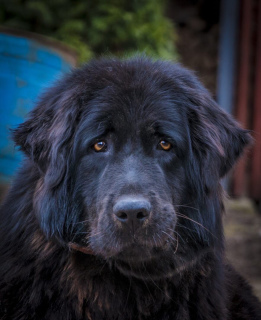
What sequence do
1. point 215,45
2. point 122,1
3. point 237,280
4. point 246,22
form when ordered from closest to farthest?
1. point 237,280
2. point 122,1
3. point 246,22
4. point 215,45

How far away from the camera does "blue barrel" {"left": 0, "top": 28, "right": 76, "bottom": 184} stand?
18.7 ft

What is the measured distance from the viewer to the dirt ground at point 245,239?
5852mm

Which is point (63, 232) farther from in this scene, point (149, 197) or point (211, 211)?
point (211, 211)

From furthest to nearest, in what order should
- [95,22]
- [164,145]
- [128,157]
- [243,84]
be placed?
[243,84] < [95,22] < [164,145] < [128,157]

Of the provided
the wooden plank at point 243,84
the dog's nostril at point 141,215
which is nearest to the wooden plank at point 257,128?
the wooden plank at point 243,84

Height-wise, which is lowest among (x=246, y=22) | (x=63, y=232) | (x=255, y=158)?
(x=255, y=158)

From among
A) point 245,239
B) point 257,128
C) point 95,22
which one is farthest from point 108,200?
point 257,128

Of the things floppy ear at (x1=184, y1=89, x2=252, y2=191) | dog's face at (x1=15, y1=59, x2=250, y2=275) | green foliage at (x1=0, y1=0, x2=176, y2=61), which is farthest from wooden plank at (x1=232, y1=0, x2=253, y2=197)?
dog's face at (x1=15, y1=59, x2=250, y2=275)

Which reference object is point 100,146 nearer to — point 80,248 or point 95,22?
point 80,248

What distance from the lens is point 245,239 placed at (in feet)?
22.2

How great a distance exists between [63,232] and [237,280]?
4.72 ft

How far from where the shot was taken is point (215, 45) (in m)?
10.2

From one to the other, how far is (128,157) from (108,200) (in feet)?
0.99

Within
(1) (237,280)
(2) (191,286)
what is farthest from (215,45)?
(2) (191,286)
